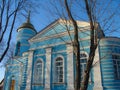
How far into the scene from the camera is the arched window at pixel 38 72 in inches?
656

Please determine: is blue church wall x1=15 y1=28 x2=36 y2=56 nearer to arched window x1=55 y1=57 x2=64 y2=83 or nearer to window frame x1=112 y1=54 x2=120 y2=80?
arched window x1=55 y1=57 x2=64 y2=83

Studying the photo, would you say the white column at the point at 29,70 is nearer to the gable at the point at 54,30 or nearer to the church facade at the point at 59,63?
the church facade at the point at 59,63

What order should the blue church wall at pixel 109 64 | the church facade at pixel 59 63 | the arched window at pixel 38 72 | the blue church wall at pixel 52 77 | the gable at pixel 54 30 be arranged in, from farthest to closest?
the gable at pixel 54 30 → the arched window at pixel 38 72 → the blue church wall at pixel 52 77 → the church facade at pixel 59 63 → the blue church wall at pixel 109 64

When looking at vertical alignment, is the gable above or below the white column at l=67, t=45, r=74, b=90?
above

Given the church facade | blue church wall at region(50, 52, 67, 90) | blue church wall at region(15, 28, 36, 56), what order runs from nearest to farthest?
1. the church facade
2. blue church wall at region(50, 52, 67, 90)
3. blue church wall at region(15, 28, 36, 56)

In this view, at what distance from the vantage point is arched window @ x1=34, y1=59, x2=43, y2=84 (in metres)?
16.7

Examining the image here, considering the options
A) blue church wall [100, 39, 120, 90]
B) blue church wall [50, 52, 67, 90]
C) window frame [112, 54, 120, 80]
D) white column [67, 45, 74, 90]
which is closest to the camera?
blue church wall [100, 39, 120, 90]

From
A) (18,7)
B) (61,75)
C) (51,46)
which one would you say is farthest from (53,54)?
(18,7)

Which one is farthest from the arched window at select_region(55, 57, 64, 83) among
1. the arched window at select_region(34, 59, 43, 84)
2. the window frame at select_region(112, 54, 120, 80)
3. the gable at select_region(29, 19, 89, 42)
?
the window frame at select_region(112, 54, 120, 80)

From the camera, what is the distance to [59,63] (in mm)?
16219

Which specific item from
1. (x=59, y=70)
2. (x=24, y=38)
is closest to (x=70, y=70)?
(x=59, y=70)

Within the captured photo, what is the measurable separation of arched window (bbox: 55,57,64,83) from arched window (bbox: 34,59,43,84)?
172 cm

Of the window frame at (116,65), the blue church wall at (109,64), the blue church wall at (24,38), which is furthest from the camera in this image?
the blue church wall at (24,38)

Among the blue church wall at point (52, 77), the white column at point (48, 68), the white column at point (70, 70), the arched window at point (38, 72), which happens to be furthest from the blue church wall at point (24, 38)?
the white column at point (70, 70)
